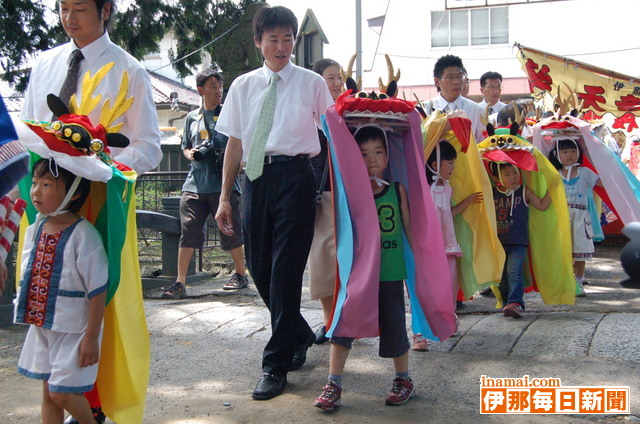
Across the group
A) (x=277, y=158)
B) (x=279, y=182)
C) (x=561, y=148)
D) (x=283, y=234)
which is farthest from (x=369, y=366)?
(x=561, y=148)

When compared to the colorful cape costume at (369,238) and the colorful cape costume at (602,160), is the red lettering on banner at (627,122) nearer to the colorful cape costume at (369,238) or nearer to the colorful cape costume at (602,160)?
the colorful cape costume at (602,160)

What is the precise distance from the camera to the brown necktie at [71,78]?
11.5 ft

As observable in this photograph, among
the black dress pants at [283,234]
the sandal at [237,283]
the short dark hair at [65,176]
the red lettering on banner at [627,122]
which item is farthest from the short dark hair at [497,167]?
the red lettering on banner at [627,122]

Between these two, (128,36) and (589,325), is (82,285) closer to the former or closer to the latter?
(589,325)

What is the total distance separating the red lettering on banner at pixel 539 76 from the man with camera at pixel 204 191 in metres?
6.51

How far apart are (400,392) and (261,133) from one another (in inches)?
64.9

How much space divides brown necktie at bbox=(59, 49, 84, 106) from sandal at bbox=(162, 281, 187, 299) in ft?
11.2

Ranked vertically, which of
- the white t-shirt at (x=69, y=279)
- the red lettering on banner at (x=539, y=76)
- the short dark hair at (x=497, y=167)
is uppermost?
the red lettering on banner at (x=539, y=76)

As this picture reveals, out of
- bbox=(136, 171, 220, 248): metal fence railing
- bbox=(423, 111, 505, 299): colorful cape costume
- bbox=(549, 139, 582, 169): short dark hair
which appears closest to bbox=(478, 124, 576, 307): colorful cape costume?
bbox=(423, 111, 505, 299): colorful cape costume

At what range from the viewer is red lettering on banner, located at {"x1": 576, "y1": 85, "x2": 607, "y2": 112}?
1195 cm

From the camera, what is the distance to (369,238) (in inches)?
151

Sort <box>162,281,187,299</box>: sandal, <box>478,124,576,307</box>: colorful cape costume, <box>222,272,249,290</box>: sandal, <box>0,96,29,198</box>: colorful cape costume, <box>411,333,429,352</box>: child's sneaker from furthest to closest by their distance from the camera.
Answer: <box>222,272,249,290</box>: sandal → <box>162,281,187,299</box>: sandal → <box>478,124,576,307</box>: colorful cape costume → <box>411,333,429,352</box>: child's sneaker → <box>0,96,29,198</box>: colorful cape costume

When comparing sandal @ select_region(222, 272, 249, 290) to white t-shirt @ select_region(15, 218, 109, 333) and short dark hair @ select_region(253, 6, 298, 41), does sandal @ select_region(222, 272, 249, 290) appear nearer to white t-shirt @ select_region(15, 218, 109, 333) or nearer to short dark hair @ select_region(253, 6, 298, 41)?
short dark hair @ select_region(253, 6, 298, 41)

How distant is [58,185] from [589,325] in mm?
3668
